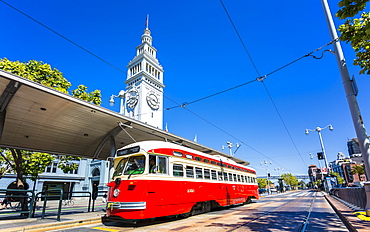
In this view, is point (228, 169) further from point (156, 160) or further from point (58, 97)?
point (58, 97)

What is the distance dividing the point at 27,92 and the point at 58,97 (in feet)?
3.85

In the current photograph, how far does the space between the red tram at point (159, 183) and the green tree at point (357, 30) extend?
761 cm

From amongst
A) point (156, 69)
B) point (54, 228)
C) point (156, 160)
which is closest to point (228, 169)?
point (156, 160)

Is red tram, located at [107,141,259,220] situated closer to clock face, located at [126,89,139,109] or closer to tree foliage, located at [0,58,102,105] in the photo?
tree foliage, located at [0,58,102,105]

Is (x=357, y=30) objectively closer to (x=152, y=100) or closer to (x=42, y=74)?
(x=42, y=74)

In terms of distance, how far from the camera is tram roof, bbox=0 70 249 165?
9.09 meters


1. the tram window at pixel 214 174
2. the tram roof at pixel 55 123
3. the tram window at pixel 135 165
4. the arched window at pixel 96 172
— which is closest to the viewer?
the tram window at pixel 135 165

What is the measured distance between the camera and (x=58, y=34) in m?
8.51

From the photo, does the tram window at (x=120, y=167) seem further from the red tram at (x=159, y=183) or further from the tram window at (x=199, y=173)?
the tram window at (x=199, y=173)

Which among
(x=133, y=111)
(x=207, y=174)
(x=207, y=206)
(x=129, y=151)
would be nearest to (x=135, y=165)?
(x=129, y=151)

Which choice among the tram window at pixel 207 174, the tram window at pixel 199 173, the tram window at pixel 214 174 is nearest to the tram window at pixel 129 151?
the tram window at pixel 199 173

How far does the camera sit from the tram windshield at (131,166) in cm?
841

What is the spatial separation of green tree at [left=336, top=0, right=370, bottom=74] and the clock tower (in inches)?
2114

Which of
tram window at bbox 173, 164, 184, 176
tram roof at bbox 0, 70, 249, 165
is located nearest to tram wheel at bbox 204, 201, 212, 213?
tram window at bbox 173, 164, 184, 176
